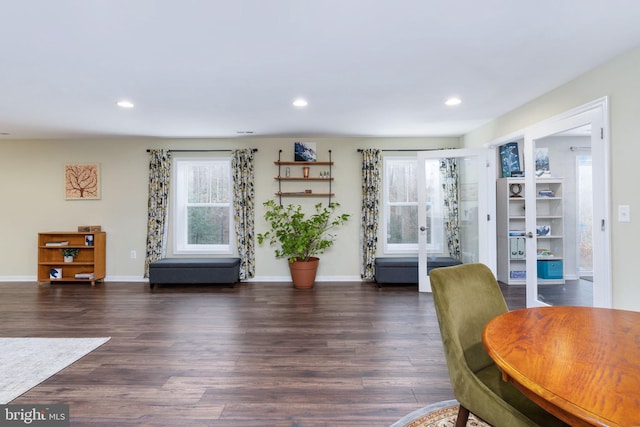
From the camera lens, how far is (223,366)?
2545mm

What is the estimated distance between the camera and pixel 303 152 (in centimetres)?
553

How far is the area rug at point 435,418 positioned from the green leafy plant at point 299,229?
10.8 ft

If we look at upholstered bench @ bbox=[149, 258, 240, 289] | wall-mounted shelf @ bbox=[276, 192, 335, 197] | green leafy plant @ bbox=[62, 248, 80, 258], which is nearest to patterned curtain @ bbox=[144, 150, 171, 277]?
upholstered bench @ bbox=[149, 258, 240, 289]

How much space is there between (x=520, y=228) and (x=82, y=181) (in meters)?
7.09

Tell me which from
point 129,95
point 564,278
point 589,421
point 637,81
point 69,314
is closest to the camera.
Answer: point 589,421

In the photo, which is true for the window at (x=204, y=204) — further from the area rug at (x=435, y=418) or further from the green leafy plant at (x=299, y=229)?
the area rug at (x=435, y=418)

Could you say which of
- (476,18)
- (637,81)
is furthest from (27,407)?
(637,81)

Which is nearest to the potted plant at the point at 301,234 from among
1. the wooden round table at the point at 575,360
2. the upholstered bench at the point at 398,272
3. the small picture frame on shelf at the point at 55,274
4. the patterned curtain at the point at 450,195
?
the upholstered bench at the point at 398,272

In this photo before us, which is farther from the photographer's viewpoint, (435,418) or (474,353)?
(435,418)

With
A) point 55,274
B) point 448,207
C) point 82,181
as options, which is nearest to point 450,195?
point 448,207

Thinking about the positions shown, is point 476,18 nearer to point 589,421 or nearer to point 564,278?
point 589,421

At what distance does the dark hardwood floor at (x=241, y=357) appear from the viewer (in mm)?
1996

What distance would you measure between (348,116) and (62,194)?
4891 millimetres

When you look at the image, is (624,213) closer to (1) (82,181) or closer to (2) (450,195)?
(2) (450,195)
